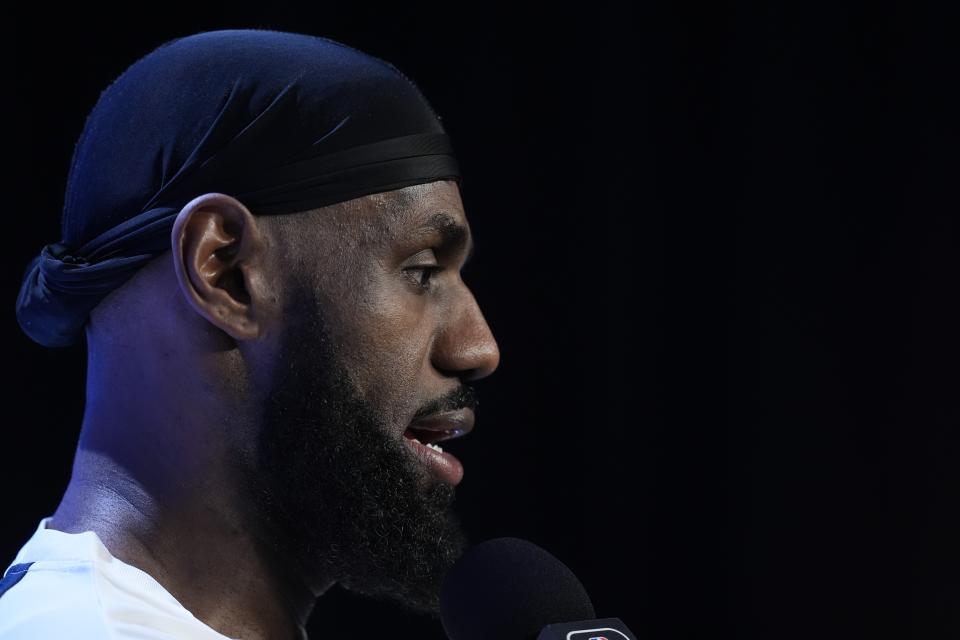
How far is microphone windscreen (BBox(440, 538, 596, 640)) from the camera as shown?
1174mm

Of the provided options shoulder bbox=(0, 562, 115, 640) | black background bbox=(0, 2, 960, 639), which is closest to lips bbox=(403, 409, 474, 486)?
shoulder bbox=(0, 562, 115, 640)

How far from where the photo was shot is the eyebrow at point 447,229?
1.40m

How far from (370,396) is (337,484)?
118 millimetres

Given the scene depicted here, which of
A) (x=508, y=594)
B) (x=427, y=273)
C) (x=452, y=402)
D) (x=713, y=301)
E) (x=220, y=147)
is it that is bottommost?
(x=713, y=301)

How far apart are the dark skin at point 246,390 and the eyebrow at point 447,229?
1cm

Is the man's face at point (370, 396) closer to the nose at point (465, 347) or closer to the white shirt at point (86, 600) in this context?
the nose at point (465, 347)

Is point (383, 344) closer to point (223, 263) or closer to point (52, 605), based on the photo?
point (223, 263)

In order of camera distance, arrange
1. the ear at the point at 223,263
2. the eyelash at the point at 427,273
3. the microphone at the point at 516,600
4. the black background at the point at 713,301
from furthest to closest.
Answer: the black background at the point at 713,301
the eyelash at the point at 427,273
the ear at the point at 223,263
the microphone at the point at 516,600

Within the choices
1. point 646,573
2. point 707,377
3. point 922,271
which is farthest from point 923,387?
point 646,573

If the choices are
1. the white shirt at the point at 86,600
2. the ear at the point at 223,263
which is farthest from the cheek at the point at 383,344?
the white shirt at the point at 86,600

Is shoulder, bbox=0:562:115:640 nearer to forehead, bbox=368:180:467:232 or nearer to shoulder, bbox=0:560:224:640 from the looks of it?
shoulder, bbox=0:560:224:640

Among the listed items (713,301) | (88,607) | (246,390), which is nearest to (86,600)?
(88,607)

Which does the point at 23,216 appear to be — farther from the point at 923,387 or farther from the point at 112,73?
the point at 923,387

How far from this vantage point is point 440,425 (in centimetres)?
141
